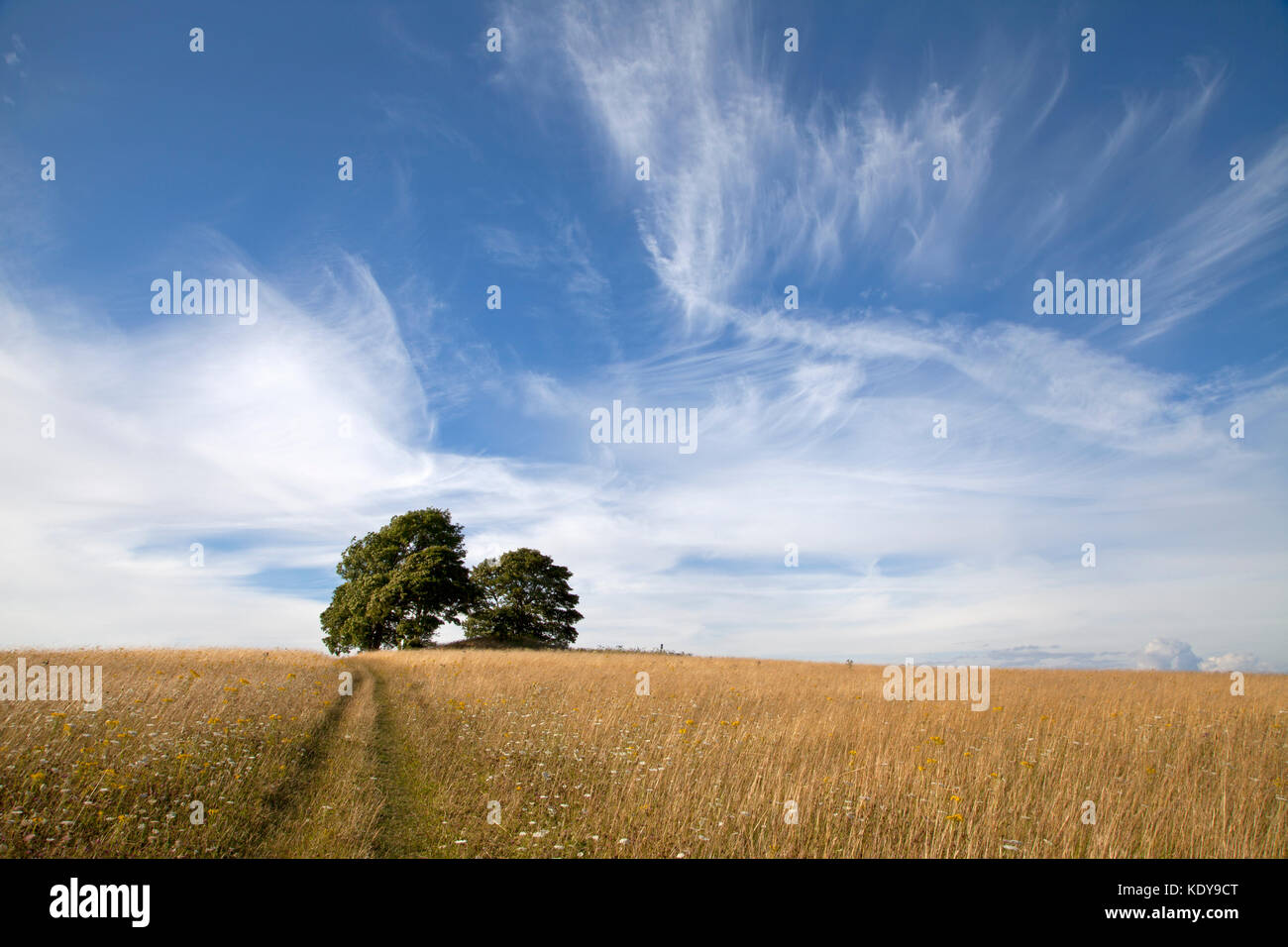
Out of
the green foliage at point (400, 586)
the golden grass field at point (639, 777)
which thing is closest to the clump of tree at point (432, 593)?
the green foliage at point (400, 586)

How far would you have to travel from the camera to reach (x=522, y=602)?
5116 cm

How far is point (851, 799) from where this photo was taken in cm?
780

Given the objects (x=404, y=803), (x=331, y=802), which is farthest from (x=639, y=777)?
(x=331, y=802)

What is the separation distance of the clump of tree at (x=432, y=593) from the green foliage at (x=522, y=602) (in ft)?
0.26

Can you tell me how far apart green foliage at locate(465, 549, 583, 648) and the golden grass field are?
34.4 m

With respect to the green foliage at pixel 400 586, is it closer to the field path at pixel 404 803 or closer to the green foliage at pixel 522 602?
the green foliage at pixel 522 602

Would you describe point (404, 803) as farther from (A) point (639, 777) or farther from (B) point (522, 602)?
(B) point (522, 602)

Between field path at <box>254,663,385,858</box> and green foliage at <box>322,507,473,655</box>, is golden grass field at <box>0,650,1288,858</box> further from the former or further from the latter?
green foliage at <box>322,507,473,655</box>

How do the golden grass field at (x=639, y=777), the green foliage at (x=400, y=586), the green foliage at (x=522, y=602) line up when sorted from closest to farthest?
1. the golden grass field at (x=639, y=777)
2. the green foliage at (x=400, y=586)
3. the green foliage at (x=522, y=602)

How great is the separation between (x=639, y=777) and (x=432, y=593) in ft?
129

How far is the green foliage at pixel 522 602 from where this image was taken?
49.1 meters
